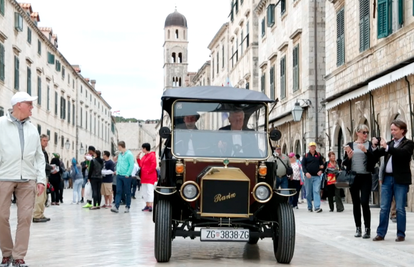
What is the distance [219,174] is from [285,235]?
1.08 meters

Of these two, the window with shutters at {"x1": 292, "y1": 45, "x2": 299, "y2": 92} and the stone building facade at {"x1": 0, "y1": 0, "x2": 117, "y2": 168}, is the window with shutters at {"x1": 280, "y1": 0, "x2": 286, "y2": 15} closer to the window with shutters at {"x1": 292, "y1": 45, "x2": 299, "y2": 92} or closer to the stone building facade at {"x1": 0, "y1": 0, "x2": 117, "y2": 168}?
the window with shutters at {"x1": 292, "y1": 45, "x2": 299, "y2": 92}

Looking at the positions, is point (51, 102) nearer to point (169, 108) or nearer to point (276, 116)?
point (276, 116)

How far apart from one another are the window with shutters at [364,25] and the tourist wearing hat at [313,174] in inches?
158

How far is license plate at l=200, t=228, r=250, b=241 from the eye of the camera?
8.22 m

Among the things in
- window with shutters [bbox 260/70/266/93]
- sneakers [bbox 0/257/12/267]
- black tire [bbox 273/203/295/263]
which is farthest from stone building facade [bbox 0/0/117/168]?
black tire [bbox 273/203/295/263]

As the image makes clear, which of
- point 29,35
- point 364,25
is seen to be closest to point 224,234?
point 364,25

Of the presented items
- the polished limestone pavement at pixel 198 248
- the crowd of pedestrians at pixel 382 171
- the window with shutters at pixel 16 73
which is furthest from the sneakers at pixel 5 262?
the window with shutters at pixel 16 73

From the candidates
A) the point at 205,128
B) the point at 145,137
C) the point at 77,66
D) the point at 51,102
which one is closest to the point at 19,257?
the point at 205,128

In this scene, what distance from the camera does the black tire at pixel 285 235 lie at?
8.27 m

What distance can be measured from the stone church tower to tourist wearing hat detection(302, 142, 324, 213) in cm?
8761

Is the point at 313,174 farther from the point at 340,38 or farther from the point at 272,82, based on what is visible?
the point at 272,82

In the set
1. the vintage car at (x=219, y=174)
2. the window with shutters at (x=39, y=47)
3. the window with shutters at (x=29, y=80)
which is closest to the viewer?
the vintage car at (x=219, y=174)

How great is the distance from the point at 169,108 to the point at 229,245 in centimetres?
233

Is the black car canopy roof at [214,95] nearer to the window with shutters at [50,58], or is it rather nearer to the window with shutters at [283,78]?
the window with shutters at [283,78]
